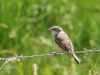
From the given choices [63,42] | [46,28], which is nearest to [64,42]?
[63,42]

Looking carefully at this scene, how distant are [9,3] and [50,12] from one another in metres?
0.76

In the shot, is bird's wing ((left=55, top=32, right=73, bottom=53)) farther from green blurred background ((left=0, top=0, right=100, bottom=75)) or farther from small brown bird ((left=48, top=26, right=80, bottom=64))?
green blurred background ((left=0, top=0, right=100, bottom=75))

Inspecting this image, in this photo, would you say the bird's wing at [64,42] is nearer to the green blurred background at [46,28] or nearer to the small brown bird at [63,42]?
the small brown bird at [63,42]

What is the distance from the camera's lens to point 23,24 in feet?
36.0

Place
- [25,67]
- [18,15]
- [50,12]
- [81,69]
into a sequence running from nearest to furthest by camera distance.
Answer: [25,67], [81,69], [18,15], [50,12]

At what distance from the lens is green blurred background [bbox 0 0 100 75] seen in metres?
9.89

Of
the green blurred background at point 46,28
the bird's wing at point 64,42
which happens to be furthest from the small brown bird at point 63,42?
the green blurred background at point 46,28

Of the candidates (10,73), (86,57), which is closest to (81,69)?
(86,57)

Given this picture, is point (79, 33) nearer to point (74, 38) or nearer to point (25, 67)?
point (74, 38)

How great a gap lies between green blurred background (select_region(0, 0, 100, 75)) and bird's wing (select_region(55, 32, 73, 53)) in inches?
50.3

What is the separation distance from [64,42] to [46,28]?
3.24 m

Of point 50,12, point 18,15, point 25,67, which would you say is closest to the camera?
point 25,67

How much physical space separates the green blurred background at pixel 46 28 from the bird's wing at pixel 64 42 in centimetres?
128

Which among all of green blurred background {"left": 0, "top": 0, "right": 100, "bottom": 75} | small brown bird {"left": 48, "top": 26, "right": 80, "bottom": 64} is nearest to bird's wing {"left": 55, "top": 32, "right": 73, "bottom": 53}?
small brown bird {"left": 48, "top": 26, "right": 80, "bottom": 64}
